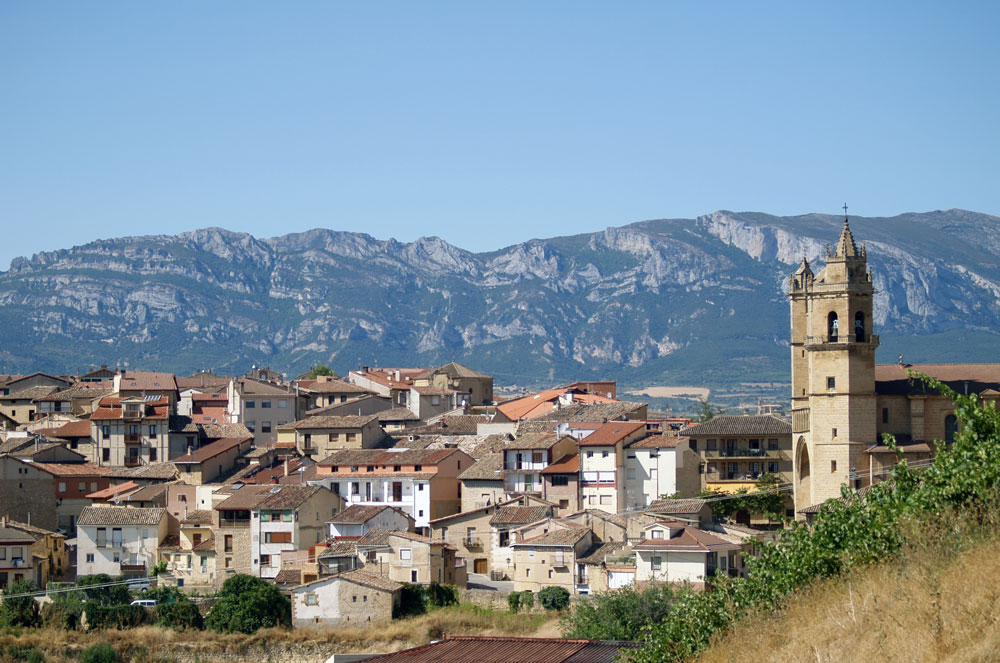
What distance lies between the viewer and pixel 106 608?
59.9 meters

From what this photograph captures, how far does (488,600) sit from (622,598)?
8.95 m

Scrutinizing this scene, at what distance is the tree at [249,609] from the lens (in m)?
58.8

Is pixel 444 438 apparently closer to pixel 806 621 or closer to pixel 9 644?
pixel 9 644


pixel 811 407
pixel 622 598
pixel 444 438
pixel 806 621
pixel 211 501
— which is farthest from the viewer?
pixel 444 438

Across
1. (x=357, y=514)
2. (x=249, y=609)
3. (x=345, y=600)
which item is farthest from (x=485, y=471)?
(x=249, y=609)

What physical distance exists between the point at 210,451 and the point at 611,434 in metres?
21.9

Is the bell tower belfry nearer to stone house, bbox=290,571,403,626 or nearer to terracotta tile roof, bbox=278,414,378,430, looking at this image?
stone house, bbox=290,571,403,626

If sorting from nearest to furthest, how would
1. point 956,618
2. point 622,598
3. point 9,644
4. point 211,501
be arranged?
1. point 956,618
2. point 622,598
3. point 9,644
4. point 211,501

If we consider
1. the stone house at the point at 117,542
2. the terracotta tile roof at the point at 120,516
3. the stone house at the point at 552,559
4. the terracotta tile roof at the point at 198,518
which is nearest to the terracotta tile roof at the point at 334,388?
the terracotta tile roof at the point at 198,518

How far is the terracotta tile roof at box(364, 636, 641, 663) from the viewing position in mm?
32875

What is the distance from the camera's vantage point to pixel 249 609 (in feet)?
194

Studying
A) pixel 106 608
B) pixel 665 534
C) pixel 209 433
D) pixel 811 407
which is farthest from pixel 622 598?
pixel 209 433

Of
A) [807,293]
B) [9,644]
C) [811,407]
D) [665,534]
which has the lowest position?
[9,644]

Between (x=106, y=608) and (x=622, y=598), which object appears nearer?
(x=622, y=598)
